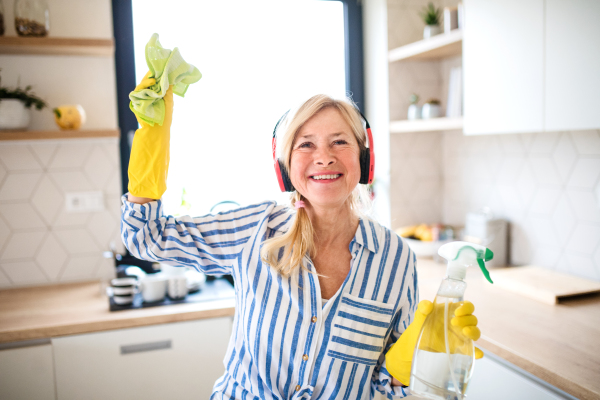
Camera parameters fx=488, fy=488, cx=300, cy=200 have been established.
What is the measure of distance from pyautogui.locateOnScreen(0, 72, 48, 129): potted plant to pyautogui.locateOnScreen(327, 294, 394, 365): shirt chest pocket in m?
1.60

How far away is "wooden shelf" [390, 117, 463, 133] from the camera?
2.15m

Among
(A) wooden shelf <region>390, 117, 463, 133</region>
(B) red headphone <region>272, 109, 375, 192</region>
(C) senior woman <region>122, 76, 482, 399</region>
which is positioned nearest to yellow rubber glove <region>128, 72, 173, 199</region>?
(C) senior woman <region>122, 76, 482, 399</region>

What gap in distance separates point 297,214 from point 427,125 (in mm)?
1325

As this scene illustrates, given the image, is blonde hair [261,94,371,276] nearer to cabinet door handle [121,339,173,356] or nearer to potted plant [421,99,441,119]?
cabinet door handle [121,339,173,356]

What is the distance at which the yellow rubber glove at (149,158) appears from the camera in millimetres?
1098

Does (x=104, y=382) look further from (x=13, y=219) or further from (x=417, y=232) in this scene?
(x=417, y=232)

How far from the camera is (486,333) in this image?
59.2 inches

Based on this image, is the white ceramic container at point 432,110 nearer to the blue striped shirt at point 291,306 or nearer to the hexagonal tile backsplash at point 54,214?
the blue striped shirt at point 291,306

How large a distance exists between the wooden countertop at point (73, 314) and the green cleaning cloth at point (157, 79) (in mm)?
980

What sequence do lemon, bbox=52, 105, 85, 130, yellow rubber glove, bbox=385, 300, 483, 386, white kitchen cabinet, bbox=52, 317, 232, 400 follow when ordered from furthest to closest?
1. lemon, bbox=52, 105, 85, 130
2. white kitchen cabinet, bbox=52, 317, 232, 400
3. yellow rubber glove, bbox=385, 300, 483, 386

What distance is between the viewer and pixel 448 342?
93 centimetres

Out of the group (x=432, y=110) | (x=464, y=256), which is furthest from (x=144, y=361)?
(x=432, y=110)

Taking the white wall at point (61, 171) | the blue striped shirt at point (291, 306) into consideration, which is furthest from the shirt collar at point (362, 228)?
the white wall at point (61, 171)

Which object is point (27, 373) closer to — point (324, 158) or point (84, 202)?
point (84, 202)
